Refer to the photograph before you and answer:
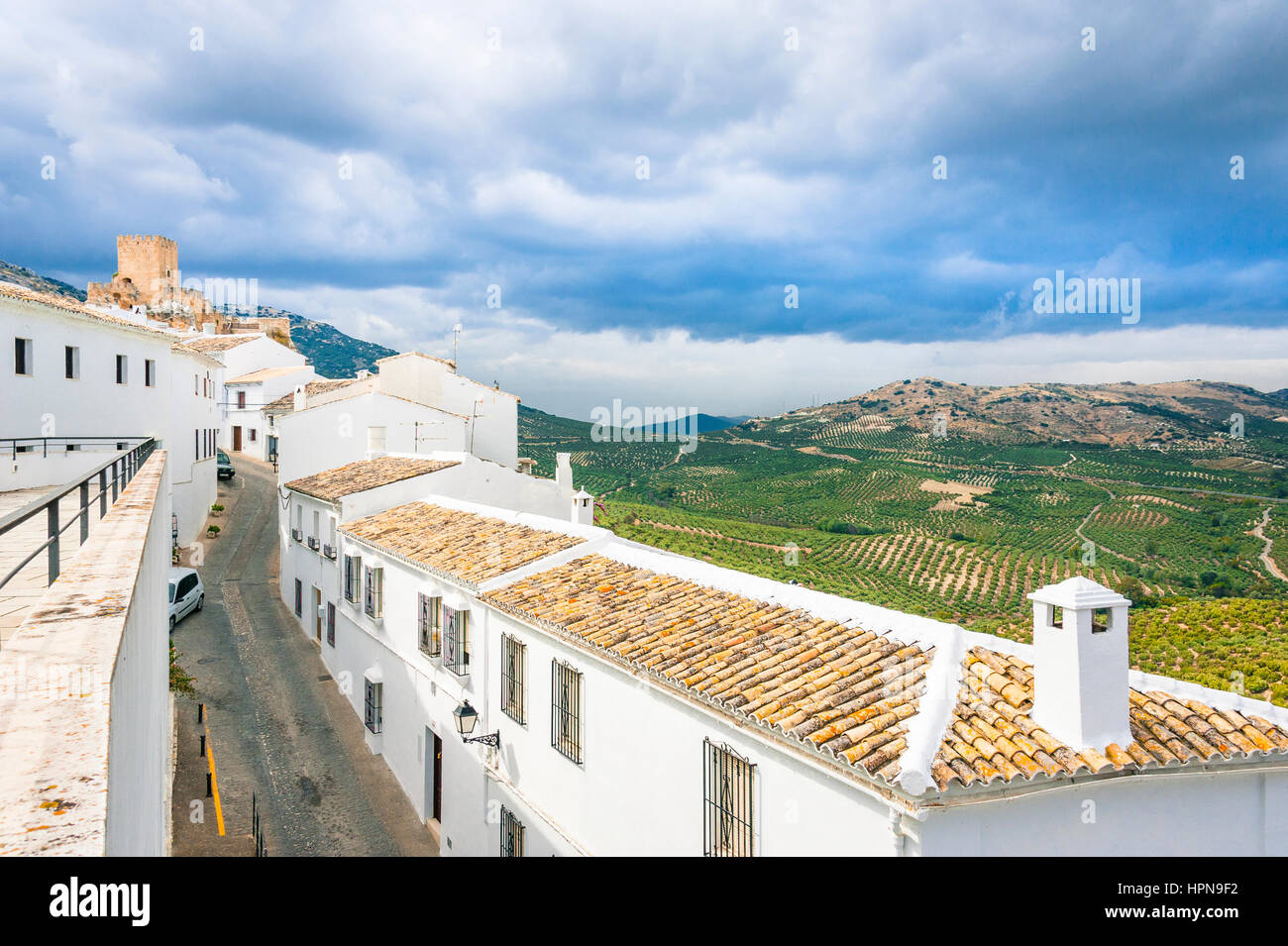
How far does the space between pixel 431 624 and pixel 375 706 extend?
447cm

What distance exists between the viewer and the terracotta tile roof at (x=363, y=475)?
67.4ft

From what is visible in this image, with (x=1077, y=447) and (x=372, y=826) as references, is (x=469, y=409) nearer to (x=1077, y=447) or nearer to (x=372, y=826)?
(x=372, y=826)

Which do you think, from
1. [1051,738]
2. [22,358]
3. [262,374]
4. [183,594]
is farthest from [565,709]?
[262,374]

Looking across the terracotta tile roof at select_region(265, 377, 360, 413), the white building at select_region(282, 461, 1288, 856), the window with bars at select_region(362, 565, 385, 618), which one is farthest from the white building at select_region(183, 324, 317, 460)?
the white building at select_region(282, 461, 1288, 856)

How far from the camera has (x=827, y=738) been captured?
240 inches

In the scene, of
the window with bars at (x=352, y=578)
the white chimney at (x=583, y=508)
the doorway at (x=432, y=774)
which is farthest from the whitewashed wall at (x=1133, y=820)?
the window with bars at (x=352, y=578)

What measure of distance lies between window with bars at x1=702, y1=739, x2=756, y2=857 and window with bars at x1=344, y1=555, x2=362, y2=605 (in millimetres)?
13210

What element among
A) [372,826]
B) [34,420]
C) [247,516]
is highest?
[34,420]

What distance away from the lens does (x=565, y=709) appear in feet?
33.2

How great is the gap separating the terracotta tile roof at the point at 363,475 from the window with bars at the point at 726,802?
1502 centimetres
